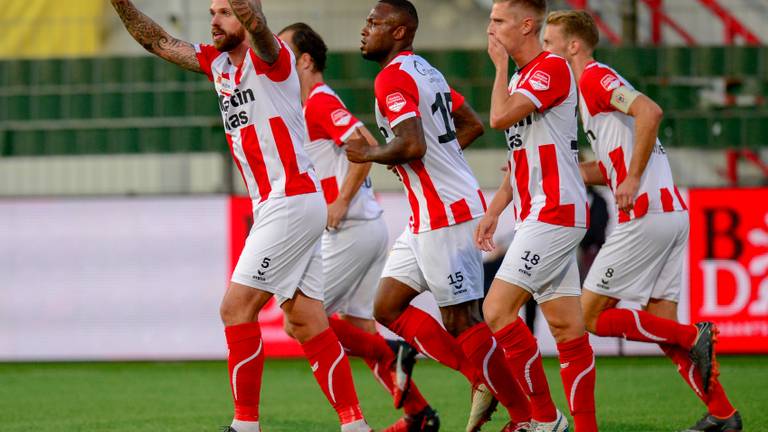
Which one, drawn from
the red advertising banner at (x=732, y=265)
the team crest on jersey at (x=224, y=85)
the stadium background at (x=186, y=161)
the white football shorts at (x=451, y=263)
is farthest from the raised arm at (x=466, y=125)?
the red advertising banner at (x=732, y=265)

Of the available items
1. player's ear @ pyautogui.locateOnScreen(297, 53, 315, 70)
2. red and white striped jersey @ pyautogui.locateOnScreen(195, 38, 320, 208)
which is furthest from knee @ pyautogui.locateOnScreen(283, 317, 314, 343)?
player's ear @ pyautogui.locateOnScreen(297, 53, 315, 70)

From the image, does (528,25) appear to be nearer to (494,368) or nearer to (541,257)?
(541,257)

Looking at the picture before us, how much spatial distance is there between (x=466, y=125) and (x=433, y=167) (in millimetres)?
587

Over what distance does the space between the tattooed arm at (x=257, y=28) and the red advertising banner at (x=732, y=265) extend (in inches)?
238

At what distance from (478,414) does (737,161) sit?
727 centimetres

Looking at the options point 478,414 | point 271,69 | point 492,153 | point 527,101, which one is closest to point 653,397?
point 478,414

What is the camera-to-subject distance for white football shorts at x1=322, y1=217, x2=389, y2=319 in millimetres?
6766

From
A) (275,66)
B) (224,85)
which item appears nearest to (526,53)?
(275,66)

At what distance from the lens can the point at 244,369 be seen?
530 cm

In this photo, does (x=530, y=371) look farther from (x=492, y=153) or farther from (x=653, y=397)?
(x=492, y=153)

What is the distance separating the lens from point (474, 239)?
5508mm

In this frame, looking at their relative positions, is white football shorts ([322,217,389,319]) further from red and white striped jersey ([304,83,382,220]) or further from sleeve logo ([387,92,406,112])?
sleeve logo ([387,92,406,112])

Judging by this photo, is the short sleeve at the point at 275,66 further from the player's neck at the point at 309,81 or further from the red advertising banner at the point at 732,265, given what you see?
the red advertising banner at the point at 732,265

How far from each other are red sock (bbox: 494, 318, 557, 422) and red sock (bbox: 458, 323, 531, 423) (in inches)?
3.9
